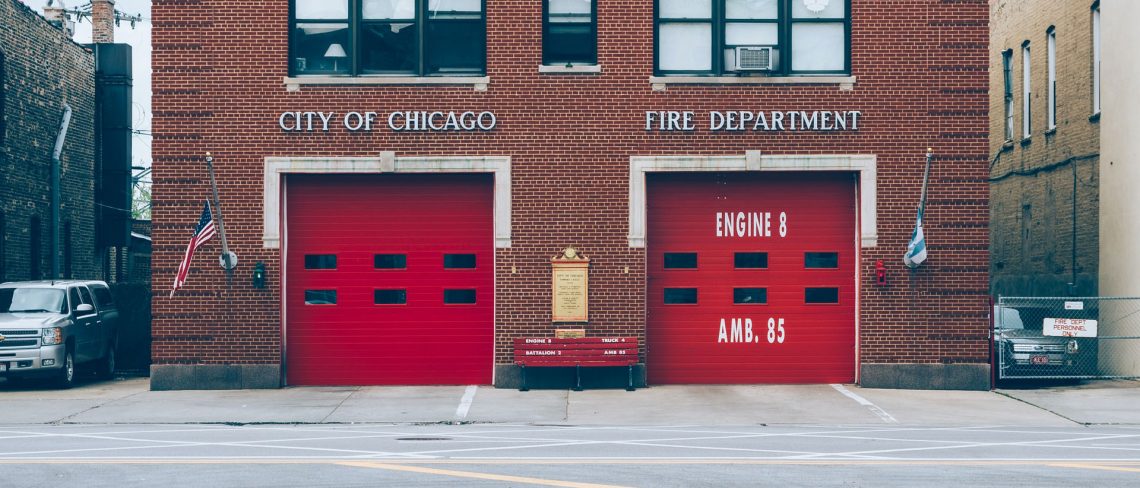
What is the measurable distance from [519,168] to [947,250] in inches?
273

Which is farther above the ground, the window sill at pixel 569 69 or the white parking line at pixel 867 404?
the window sill at pixel 569 69

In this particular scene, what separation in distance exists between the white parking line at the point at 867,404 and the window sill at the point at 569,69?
634cm

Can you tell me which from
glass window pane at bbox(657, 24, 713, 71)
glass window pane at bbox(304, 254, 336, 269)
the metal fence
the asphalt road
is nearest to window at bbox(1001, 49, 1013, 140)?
the metal fence

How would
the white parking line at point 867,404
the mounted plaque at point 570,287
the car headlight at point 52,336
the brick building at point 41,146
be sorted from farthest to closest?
the brick building at point 41,146
the car headlight at point 52,336
the mounted plaque at point 570,287
the white parking line at point 867,404

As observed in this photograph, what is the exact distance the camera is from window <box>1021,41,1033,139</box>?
96.5 feet

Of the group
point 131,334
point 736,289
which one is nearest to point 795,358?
point 736,289

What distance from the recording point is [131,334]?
25375 millimetres

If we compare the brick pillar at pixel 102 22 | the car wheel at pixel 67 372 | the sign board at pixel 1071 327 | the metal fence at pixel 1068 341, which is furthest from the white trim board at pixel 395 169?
the brick pillar at pixel 102 22

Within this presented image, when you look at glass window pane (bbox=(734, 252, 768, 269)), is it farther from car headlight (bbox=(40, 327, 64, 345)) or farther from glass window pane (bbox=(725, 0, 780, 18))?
car headlight (bbox=(40, 327, 64, 345))

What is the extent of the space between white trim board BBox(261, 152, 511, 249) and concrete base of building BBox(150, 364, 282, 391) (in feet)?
6.57

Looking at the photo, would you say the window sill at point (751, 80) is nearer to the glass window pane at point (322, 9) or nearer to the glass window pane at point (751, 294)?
the glass window pane at point (751, 294)

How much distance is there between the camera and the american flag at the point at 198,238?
19.5m

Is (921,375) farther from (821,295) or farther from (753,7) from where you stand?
(753,7)

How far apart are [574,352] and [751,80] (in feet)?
16.9
